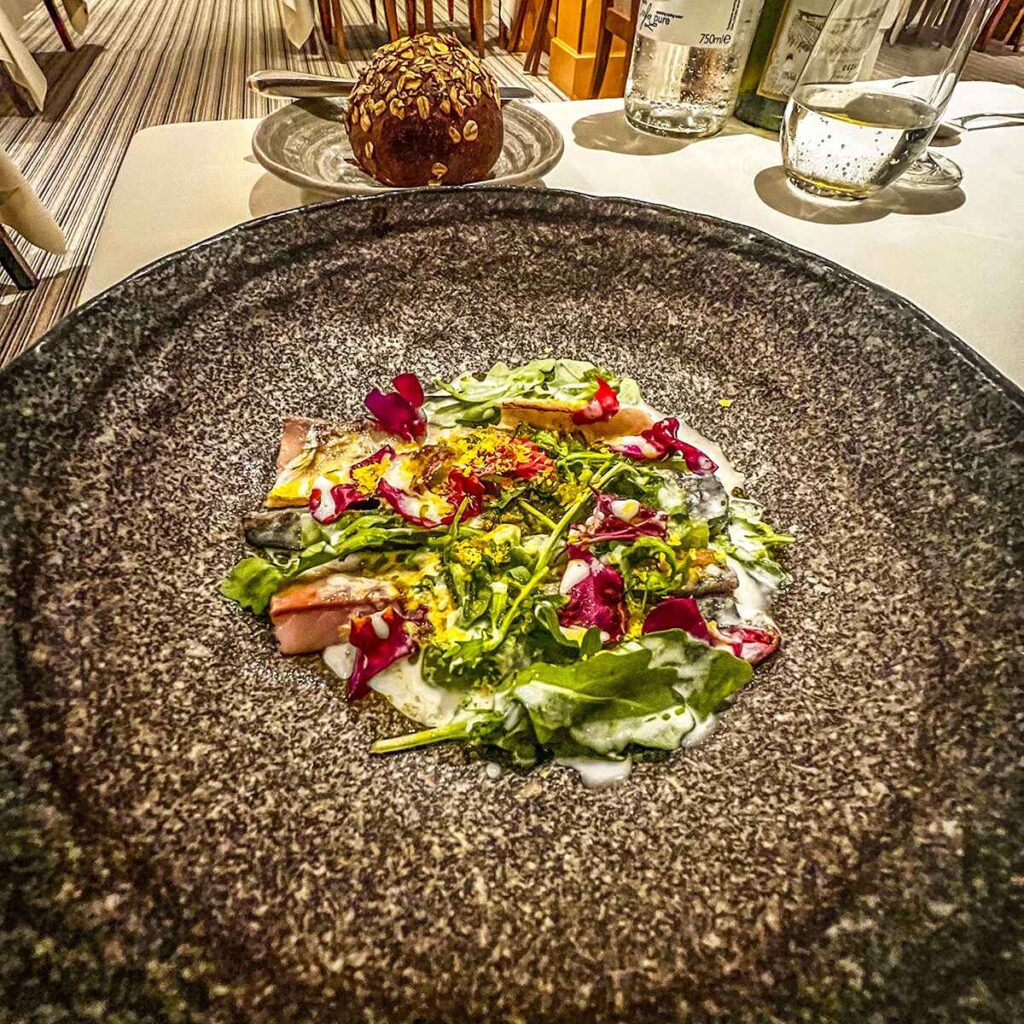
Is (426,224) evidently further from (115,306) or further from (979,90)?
(979,90)

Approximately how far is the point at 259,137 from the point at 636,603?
114 cm

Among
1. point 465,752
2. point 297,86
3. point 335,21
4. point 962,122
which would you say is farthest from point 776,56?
point 335,21

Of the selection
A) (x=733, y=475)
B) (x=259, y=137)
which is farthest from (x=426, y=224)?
(x=733, y=475)

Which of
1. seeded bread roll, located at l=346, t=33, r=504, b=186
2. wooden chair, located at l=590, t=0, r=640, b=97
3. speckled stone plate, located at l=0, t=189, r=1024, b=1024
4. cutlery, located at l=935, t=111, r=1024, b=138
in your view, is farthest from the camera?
wooden chair, located at l=590, t=0, r=640, b=97

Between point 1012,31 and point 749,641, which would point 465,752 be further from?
point 1012,31

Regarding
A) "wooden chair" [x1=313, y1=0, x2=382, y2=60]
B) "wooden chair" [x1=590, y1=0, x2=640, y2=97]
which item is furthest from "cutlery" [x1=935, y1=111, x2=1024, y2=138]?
"wooden chair" [x1=313, y1=0, x2=382, y2=60]

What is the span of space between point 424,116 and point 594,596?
888 millimetres

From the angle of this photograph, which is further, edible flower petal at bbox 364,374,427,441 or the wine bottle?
the wine bottle

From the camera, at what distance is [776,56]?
5.36 feet

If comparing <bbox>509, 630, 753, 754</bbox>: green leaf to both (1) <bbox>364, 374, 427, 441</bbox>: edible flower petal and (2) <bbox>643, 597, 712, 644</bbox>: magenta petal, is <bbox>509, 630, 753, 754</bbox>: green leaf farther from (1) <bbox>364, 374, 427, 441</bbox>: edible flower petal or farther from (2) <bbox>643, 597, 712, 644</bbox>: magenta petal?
(1) <bbox>364, 374, 427, 441</bbox>: edible flower petal

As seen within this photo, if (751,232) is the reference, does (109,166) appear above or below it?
below

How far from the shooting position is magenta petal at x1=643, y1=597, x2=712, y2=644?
31.3 inches

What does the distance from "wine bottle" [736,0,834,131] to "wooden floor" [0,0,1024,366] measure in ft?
7.47

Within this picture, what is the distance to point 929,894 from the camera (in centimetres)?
51
